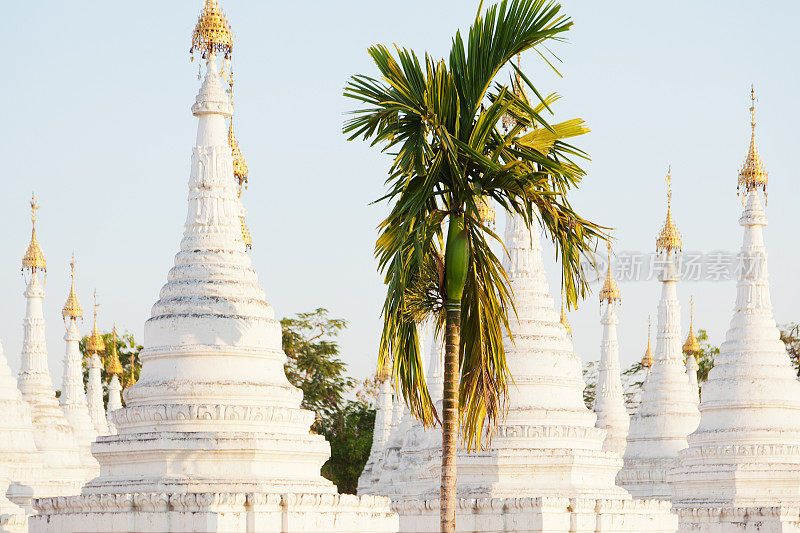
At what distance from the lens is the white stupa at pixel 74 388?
44500 mm

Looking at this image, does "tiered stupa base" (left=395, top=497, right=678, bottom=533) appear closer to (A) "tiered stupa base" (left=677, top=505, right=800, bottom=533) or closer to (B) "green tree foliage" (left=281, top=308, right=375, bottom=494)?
(A) "tiered stupa base" (left=677, top=505, right=800, bottom=533)

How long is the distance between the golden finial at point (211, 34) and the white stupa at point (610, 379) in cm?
2544

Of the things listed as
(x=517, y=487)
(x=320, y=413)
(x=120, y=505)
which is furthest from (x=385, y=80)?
(x=320, y=413)

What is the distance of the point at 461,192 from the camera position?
1683 centimetres

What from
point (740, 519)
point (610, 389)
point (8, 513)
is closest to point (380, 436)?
point (610, 389)

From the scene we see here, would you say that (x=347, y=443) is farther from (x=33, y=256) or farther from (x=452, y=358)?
(x=452, y=358)

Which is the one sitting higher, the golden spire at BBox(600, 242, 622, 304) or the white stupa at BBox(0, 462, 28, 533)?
the golden spire at BBox(600, 242, 622, 304)

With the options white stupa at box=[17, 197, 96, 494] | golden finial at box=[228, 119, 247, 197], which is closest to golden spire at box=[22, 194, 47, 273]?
white stupa at box=[17, 197, 96, 494]

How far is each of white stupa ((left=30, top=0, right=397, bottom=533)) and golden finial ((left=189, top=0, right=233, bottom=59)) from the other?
0.38 meters

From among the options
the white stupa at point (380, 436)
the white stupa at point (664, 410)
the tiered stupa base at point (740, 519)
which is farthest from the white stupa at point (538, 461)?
the white stupa at point (380, 436)

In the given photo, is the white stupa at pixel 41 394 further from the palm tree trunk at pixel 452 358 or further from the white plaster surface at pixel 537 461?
the palm tree trunk at pixel 452 358

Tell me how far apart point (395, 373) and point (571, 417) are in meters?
11.3

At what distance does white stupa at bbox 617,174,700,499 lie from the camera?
133ft

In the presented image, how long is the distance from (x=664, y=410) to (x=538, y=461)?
1520 cm
